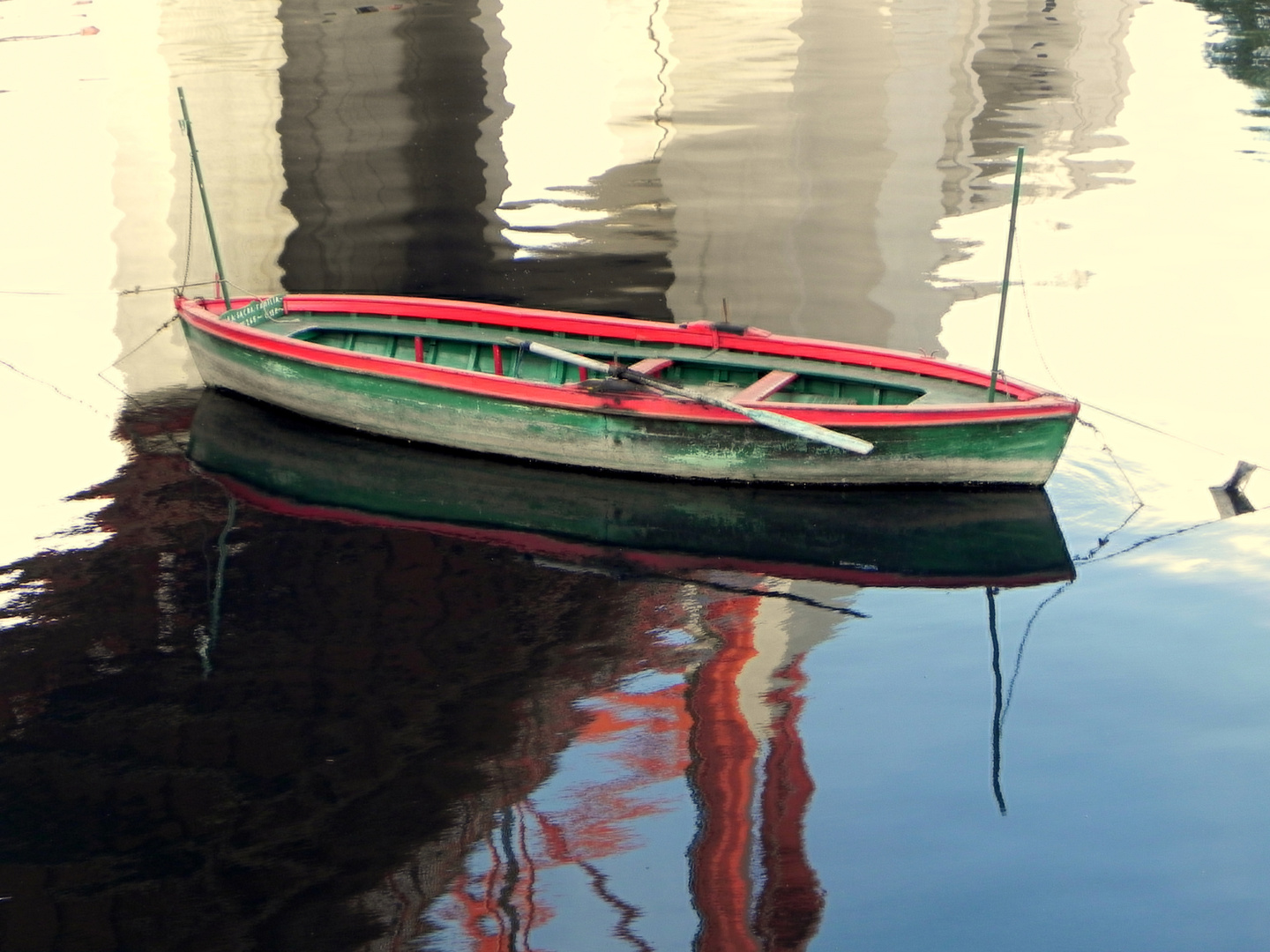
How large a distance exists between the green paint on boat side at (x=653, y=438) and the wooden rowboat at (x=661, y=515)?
24 cm

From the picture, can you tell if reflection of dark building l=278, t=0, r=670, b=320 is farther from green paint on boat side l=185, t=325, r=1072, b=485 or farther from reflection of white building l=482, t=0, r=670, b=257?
green paint on boat side l=185, t=325, r=1072, b=485

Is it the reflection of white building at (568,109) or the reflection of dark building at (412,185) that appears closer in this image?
the reflection of dark building at (412,185)

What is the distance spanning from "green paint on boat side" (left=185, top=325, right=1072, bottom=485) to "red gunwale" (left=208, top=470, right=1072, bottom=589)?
1.47 m

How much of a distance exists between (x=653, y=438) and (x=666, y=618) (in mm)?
3016

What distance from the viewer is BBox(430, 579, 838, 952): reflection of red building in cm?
988

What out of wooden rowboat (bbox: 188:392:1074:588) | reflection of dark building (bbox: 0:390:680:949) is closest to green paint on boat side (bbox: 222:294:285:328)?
wooden rowboat (bbox: 188:392:1074:588)

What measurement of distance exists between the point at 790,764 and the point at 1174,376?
9.93 m

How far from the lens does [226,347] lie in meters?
19.2

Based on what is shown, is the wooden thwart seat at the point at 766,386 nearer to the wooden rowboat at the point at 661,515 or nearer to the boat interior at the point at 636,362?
the boat interior at the point at 636,362

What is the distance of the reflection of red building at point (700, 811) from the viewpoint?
9883 mm

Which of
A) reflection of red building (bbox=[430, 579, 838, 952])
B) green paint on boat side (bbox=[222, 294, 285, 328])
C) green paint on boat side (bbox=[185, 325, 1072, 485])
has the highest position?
green paint on boat side (bbox=[222, 294, 285, 328])

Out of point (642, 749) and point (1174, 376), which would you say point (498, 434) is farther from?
point (1174, 376)

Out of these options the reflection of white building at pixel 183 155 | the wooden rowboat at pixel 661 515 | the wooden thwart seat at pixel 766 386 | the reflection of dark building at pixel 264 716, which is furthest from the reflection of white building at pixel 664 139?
the reflection of dark building at pixel 264 716

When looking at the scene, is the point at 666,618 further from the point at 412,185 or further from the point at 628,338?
the point at 412,185
